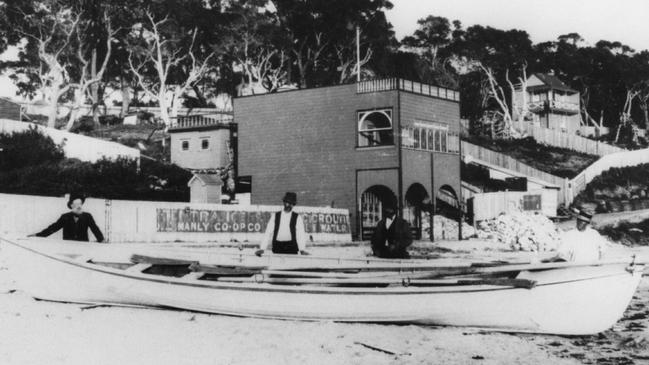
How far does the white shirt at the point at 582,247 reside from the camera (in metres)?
9.85

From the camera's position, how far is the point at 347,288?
10172mm

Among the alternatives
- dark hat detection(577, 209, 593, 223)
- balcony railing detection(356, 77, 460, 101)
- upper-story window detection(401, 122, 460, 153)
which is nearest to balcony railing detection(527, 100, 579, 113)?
upper-story window detection(401, 122, 460, 153)

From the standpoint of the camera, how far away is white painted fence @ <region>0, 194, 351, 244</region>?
16.9 m

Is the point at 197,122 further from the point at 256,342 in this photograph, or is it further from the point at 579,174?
the point at 256,342

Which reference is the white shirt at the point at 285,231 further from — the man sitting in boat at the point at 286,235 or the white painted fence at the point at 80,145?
the white painted fence at the point at 80,145

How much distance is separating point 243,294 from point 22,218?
8.71 m

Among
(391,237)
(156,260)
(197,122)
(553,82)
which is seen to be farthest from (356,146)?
(553,82)

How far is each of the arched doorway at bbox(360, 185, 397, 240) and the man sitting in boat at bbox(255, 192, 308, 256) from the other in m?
20.2

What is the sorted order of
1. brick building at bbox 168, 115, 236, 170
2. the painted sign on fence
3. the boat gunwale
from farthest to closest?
brick building at bbox 168, 115, 236, 170, the painted sign on fence, the boat gunwale

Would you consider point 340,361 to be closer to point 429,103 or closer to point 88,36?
point 429,103

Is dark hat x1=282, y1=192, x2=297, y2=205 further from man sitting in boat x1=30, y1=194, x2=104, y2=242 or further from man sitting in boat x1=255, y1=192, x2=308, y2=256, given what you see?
man sitting in boat x1=30, y1=194, x2=104, y2=242

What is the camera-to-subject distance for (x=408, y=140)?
3130cm

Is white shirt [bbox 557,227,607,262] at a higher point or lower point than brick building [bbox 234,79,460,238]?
lower

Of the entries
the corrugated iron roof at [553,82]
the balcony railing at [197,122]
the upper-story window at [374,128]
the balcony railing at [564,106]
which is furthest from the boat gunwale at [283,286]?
the balcony railing at [564,106]
